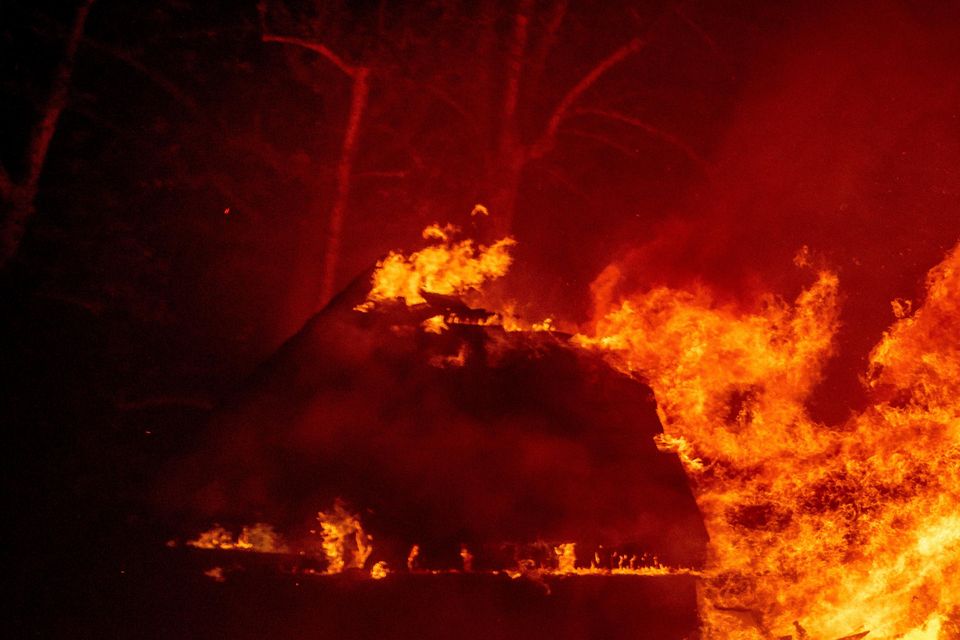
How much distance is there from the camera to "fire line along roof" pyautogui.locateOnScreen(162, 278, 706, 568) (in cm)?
362

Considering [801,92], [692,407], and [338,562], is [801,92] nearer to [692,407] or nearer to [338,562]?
[692,407]

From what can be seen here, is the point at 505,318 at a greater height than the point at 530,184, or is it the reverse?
the point at 530,184

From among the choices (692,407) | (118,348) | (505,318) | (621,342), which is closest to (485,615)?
(505,318)

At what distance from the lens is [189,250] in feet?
29.8

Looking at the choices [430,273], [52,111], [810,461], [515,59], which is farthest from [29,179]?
[810,461]

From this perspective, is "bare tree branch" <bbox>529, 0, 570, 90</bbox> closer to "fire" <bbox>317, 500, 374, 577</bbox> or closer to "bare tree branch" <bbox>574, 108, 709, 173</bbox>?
"bare tree branch" <bbox>574, 108, 709, 173</bbox>

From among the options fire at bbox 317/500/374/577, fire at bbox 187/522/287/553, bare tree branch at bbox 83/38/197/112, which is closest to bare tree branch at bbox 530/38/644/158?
bare tree branch at bbox 83/38/197/112

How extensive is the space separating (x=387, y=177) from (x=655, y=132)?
A: 12.9 ft

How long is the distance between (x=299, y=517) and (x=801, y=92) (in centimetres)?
756

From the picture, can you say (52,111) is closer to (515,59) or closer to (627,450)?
(515,59)

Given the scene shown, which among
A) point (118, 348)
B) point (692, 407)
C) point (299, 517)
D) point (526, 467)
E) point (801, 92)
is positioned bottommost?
point (299, 517)

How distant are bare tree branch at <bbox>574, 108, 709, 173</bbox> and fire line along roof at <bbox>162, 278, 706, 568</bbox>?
21.2 feet

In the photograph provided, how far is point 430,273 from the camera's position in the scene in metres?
4.96

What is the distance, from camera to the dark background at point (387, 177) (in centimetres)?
735
